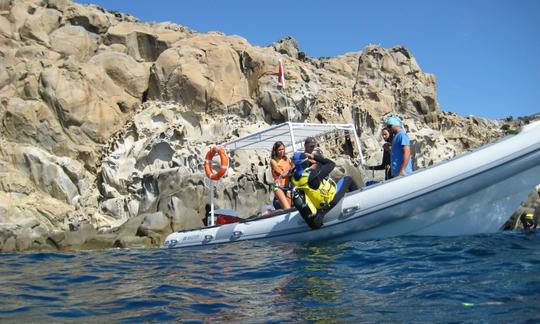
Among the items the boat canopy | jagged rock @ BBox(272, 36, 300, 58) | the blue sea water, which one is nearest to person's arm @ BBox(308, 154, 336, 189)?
the blue sea water

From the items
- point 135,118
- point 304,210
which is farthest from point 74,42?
point 304,210

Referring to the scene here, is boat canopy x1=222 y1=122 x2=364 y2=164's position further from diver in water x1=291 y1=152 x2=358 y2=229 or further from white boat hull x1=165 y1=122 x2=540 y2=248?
white boat hull x1=165 y1=122 x2=540 y2=248

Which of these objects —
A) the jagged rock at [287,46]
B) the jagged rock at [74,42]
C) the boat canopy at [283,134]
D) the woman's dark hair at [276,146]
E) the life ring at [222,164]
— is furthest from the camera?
the jagged rock at [287,46]

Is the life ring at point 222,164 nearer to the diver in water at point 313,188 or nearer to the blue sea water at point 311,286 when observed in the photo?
the diver in water at point 313,188

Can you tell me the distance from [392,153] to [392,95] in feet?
73.0

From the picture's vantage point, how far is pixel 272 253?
6699 mm

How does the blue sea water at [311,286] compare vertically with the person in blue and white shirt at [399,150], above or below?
below

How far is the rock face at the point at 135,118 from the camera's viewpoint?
1639cm

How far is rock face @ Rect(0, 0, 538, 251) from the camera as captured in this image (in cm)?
1639

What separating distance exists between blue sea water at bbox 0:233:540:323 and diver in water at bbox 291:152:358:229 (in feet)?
2.08

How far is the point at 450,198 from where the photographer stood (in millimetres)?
6656

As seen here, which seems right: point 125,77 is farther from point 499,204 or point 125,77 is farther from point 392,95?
point 499,204

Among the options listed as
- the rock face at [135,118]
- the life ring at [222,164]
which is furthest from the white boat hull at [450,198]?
the rock face at [135,118]

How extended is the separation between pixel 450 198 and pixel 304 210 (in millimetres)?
2027
